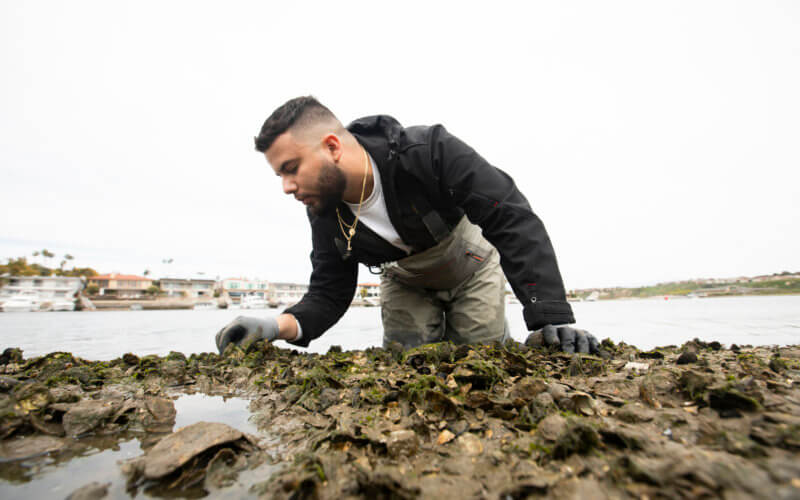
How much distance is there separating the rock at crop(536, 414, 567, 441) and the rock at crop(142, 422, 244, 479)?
82 centimetres

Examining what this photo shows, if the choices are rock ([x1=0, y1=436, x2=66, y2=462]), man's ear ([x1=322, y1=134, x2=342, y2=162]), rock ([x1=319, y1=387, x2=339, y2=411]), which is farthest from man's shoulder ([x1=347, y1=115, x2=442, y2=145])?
rock ([x1=0, y1=436, x2=66, y2=462])

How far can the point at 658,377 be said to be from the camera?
1.19 m

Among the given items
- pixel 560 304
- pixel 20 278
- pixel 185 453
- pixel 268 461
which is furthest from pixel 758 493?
pixel 20 278

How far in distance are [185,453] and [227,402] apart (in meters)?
0.73

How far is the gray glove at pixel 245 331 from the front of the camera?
2.75 metres

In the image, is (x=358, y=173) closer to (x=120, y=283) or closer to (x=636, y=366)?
(x=636, y=366)

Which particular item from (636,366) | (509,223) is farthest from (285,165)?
(636,366)

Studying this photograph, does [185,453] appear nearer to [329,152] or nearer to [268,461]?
[268,461]

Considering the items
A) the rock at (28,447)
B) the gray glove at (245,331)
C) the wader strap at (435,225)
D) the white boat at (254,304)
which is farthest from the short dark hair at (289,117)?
the white boat at (254,304)

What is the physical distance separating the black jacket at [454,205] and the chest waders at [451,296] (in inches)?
15.8

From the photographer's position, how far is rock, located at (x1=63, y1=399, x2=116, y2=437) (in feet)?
3.65

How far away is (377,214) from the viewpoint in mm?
2781

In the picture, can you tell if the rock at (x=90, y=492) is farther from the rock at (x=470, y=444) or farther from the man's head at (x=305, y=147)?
the man's head at (x=305, y=147)

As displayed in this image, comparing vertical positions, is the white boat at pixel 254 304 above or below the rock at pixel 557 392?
below
